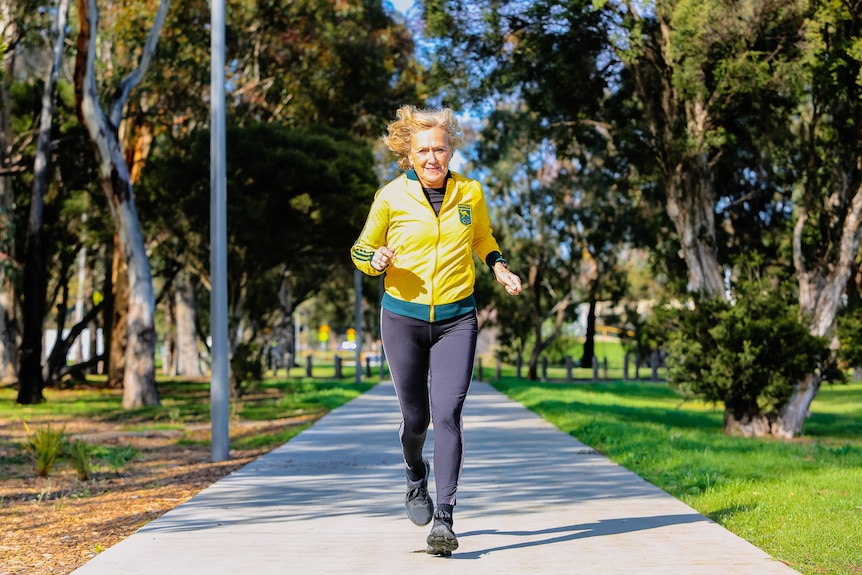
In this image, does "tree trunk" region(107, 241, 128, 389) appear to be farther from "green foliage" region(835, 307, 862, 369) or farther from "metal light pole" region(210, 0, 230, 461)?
"green foliage" region(835, 307, 862, 369)

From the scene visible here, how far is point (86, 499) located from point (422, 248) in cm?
476

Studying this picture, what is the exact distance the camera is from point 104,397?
29906mm

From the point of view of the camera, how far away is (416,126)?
6.68 meters

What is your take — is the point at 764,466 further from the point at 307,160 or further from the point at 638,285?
the point at 638,285

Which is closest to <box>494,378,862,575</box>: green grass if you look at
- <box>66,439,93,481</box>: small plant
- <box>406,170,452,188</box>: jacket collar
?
<box>406,170,452,188</box>: jacket collar

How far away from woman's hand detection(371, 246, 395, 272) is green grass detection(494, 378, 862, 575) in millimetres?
2541

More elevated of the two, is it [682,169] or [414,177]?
[682,169]

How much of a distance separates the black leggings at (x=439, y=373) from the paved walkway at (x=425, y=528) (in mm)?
503

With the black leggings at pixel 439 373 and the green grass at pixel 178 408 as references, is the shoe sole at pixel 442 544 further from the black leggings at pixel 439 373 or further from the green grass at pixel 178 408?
the green grass at pixel 178 408

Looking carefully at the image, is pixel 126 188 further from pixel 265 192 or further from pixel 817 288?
pixel 817 288

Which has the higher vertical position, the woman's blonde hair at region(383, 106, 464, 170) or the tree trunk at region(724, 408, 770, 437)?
the woman's blonde hair at region(383, 106, 464, 170)

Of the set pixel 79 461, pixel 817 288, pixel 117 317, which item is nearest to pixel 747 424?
pixel 817 288

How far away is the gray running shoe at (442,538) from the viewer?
6422 mm

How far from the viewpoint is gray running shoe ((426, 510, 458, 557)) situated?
253 inches
